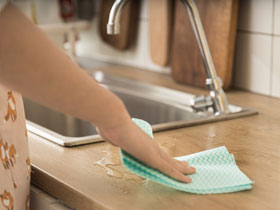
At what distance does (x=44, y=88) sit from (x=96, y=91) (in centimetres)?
7

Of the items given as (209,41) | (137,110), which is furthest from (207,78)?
(137,110)

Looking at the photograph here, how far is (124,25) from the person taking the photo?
1.73 meters

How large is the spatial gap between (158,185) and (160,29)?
2.99 feet

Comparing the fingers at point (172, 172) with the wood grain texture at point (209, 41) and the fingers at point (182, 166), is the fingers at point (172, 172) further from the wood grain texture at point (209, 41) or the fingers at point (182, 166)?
the wood grain texture at point (209, 41)

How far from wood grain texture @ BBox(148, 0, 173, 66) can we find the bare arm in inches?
37.4

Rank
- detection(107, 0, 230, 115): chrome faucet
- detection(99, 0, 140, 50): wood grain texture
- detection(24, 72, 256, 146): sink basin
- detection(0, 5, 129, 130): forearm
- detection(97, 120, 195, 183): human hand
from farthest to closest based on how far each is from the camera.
→ detection(99, 0, 140, 50): wood grain texture → detection(24, 72, 256, 146): sink basin → detection(107, 0, 230, 115): chrome faucet → detection(97, 120, 195, 183): human hand → detection(0, 5, 129, 130): forearm

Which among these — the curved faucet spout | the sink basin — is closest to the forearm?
the curved faucet spout

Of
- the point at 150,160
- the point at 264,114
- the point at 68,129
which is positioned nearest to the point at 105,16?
the point at 68,129

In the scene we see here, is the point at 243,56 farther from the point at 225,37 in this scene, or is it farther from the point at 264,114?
the point at 264,114

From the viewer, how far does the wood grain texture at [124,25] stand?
1710 millimetres

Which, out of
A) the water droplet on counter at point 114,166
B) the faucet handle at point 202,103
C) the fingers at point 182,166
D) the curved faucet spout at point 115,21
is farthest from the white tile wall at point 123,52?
the fingers at point 182,166

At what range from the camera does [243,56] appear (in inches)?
53.7

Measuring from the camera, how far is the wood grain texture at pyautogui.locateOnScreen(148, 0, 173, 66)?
156 cm

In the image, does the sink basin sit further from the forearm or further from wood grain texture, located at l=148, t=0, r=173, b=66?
the forearm
